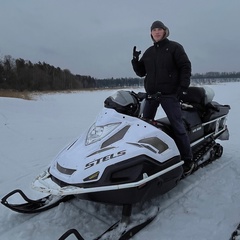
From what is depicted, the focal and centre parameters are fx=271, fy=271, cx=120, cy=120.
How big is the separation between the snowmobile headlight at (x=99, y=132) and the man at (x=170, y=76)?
0.69 metres

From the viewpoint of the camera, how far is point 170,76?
10.2ft

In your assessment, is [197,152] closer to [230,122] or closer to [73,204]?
[73,204]

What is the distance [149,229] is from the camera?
2.58 metres

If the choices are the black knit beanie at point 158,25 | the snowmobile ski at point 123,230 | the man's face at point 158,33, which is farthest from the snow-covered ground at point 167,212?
the black knit beanie at point 158,25

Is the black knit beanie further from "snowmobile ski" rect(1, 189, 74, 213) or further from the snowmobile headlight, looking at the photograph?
"snowmobile ski" rect(1, 189, 74, 213)

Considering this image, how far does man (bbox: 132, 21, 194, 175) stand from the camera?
306cm

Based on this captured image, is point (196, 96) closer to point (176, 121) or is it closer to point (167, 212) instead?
point (176, 121)

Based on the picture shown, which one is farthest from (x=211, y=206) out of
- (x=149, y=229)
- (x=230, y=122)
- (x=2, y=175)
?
(x=230, y=122)

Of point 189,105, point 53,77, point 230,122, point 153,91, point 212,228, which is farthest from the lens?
point 53,77

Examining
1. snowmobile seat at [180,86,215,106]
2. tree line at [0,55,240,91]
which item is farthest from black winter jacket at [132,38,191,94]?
tree line at [0,55,240,91]

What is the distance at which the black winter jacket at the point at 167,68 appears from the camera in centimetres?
306

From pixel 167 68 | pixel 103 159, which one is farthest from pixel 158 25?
pixel 103 159

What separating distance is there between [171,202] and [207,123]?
4.88ft

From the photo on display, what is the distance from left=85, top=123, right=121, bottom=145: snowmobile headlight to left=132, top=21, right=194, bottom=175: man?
2.28 ft
